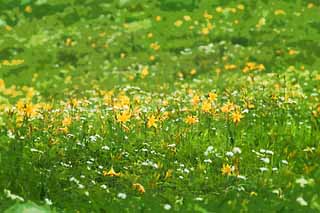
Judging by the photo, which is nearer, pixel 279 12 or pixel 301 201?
pixel 301 201

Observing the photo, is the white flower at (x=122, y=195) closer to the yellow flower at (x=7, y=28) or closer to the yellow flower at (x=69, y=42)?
the yellow flower at (x=69, y=42)

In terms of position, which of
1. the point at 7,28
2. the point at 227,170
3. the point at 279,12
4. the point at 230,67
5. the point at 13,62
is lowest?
the point at 13,62

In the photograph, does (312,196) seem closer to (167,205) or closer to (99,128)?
(167,205)

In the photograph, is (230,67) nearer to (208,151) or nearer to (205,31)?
(205,31)

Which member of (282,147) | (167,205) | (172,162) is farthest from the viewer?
(282,147)

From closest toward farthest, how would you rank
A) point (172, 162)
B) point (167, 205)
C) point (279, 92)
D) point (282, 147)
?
1. point (167, 205)
2. point (172, 162)
3. point (282, 147)
4. point (279, 92)

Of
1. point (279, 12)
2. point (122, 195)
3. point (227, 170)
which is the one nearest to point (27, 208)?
point (122, 195)

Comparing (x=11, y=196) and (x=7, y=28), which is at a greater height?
(x=11, y=196)

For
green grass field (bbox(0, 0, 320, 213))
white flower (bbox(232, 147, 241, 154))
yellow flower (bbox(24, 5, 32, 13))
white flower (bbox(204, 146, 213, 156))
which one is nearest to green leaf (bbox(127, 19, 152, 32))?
green grass field (bbox(0, 0, 320, 213))

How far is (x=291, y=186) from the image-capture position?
7797 millimetres

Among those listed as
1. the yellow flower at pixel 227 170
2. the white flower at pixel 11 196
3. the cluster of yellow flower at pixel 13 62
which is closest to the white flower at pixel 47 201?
the white flower at pixel 11 196

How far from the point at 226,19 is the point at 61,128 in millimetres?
14052

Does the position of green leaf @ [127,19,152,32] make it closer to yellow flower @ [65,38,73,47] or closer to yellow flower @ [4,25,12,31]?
yellow flower @ [65,38,73,47]

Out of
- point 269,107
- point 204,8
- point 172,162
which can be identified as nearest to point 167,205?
point 172,162
